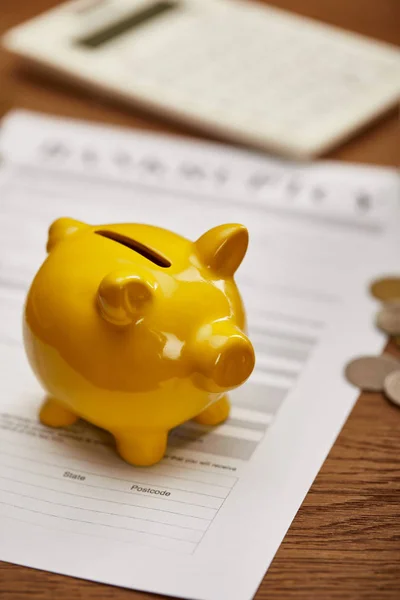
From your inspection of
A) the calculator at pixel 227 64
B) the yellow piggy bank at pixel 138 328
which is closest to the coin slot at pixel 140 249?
the yellow piggy bank at pixel 138 328

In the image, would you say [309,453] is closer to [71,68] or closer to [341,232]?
Result: [341,232]

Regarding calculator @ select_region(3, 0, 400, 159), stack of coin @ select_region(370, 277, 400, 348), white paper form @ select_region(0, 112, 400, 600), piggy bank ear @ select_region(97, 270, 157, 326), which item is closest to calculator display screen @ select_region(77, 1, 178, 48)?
calculator @ select_region(3, 0, 400, 159)

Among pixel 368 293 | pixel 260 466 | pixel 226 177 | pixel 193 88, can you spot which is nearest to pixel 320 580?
pixel 260 466

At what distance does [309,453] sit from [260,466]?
0.04 m

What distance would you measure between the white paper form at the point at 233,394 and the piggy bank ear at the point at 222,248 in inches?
5.0

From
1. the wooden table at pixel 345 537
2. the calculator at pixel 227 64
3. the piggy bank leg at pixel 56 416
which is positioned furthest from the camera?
the calculator at pixel 227 64

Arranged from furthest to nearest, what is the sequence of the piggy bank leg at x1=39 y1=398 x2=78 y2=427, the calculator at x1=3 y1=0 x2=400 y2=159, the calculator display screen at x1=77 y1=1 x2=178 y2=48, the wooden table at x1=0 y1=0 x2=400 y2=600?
the calculator display screen at x1=77 y1=1 x2=178 y2=48 → the calculator at x1=3 y1=0 x2=400 y2=159 → the piggy bank leg at x1=39 y1=398 x2=78 y2=427 → the wooden table at x1=0 y1=0 x2=400 y2=600

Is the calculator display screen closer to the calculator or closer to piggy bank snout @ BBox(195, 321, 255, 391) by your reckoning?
the calculator

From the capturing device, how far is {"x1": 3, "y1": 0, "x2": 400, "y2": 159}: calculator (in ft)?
3.09

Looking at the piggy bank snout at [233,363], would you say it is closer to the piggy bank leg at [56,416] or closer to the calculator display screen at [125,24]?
the piggy bank leg at [56,416]

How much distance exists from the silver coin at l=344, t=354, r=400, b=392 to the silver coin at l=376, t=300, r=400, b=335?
0.10 feet

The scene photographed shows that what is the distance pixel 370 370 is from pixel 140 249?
0.22 m

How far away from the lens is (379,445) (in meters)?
0.62

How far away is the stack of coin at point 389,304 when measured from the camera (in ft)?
2.34
